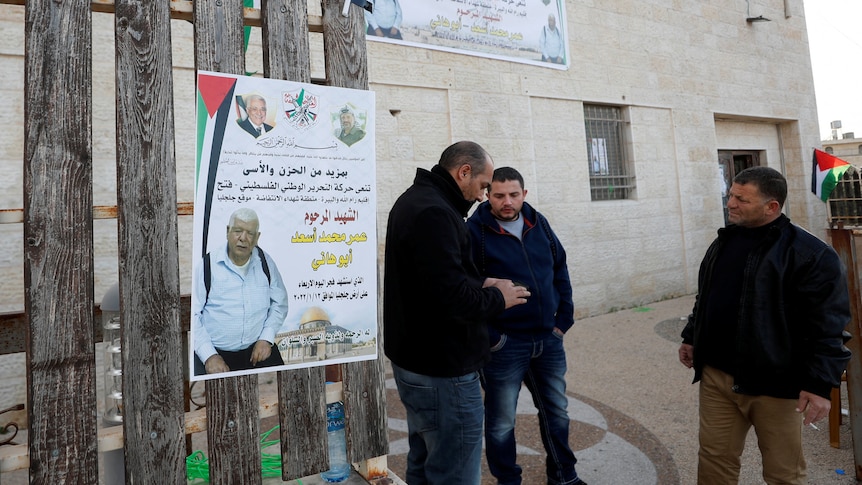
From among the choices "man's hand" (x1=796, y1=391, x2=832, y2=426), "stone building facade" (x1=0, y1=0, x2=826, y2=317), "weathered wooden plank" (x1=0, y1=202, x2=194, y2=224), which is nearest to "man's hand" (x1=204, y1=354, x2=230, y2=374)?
"weathered wooden plank" (x1=0, y1=202, x2=194, y2=224)

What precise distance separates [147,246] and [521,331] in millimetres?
1913

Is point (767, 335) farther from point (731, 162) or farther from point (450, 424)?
point (731, 162)

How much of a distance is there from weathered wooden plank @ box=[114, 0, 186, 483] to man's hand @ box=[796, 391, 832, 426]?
93.1 inches

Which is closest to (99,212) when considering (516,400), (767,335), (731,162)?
(516,400)

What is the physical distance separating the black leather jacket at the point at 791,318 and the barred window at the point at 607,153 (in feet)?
19.0

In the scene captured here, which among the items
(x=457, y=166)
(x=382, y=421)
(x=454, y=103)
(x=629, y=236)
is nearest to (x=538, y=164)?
(x=454, y=103)

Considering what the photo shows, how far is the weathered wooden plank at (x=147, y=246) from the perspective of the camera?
Answer: 156 cm

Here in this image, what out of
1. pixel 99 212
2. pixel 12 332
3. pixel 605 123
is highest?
pixel 605 123

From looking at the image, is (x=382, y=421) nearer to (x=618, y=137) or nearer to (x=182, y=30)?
(x=182, y=30)

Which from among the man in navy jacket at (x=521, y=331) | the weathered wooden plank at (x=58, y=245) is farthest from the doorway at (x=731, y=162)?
the weathered wooden plank at (x=58, y=245)

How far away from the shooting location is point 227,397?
5.51ft

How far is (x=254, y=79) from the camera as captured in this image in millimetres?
1718

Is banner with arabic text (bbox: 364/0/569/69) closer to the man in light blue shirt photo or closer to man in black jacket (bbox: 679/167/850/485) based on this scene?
man in black jacket (bbox: 679/167/850/485)

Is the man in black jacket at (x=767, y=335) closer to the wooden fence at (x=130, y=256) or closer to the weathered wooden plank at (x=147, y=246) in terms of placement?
the wooden fence at (x=130, y=256)
